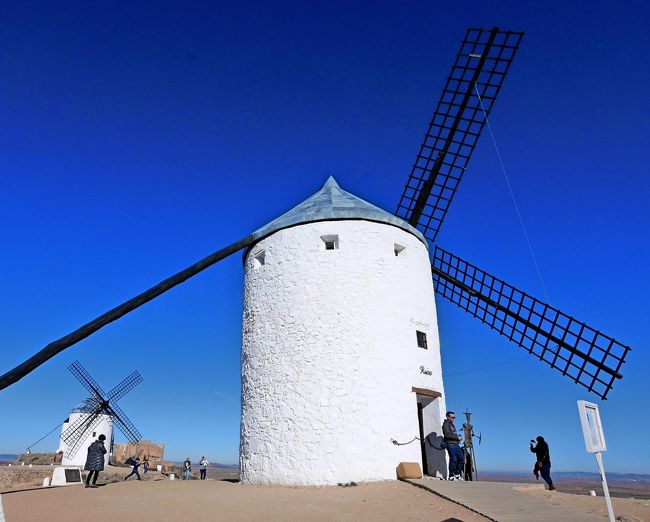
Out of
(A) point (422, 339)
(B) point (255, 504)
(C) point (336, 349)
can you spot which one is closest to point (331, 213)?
(C) point (336, 349)

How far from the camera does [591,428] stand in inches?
222

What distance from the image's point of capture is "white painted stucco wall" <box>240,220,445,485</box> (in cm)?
979

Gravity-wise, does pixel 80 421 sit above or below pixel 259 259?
below

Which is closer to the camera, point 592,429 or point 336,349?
point 592,429

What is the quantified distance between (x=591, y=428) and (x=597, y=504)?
4.51 meters

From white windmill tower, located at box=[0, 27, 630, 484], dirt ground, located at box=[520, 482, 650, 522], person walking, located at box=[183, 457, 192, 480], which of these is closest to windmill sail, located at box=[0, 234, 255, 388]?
white windmill tower, located at box=[0, 27, 630, 484]

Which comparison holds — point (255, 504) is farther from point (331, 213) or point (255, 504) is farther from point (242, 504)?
point (331, 213)

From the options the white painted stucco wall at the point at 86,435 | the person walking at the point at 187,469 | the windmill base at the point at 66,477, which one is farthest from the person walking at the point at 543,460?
the white painted stucco wall at the point at 86,435

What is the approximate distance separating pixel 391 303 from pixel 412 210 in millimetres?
5376

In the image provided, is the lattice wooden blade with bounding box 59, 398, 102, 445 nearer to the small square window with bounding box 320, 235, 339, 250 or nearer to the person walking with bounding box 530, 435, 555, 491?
the small square window with bounding box 320, 235, 339, 250

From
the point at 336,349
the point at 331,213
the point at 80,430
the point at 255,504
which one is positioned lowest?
the point at 255,504

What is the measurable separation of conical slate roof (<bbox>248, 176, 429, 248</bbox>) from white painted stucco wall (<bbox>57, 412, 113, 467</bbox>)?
29906 mm

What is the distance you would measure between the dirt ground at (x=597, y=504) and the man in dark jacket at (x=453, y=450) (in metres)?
1.33

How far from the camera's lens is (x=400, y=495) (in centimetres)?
827
